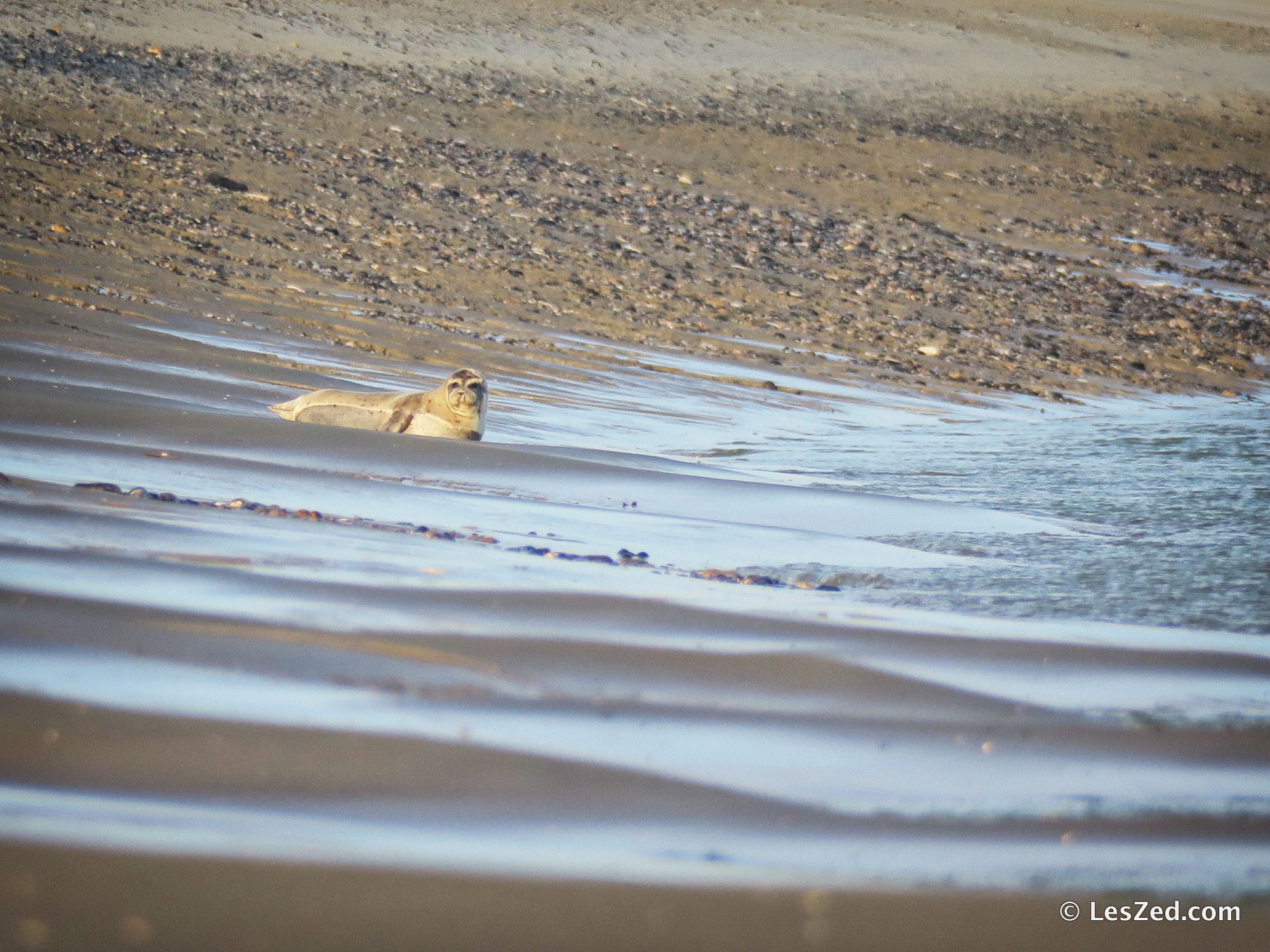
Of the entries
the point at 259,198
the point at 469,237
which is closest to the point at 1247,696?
the point at 469,237

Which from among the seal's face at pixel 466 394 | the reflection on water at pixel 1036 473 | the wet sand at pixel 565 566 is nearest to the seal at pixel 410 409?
the seal's face at pixel 466 394

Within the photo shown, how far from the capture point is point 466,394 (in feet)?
21.6

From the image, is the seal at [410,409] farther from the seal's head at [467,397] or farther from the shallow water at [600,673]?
the shallow water at [600,673]

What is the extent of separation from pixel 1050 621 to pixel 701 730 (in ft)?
4.65

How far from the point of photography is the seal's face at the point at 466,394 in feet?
21.5

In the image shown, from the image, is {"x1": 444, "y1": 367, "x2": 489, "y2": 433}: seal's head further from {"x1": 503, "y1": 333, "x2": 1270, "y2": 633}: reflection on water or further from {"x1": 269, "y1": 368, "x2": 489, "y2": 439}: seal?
{"x1": 503, "y1": 333, "x2": 1270, "y2": 633}: reflection on water

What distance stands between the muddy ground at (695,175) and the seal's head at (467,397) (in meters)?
2.83

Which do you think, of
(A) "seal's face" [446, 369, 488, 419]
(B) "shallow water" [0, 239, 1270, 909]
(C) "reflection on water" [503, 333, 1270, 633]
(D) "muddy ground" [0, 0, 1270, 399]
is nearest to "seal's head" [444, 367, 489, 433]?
(A) "seal's face" [446, 369, 488, 419]

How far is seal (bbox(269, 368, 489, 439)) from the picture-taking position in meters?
6.43

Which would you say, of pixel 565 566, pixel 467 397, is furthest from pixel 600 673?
pixel 467 397

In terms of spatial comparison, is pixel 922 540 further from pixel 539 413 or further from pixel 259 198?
pixel 259 198

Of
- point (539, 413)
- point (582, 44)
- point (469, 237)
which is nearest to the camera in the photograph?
point (539, 413)

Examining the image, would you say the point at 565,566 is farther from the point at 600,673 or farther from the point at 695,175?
the point at 695,175

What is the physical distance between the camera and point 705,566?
399 centimetres
